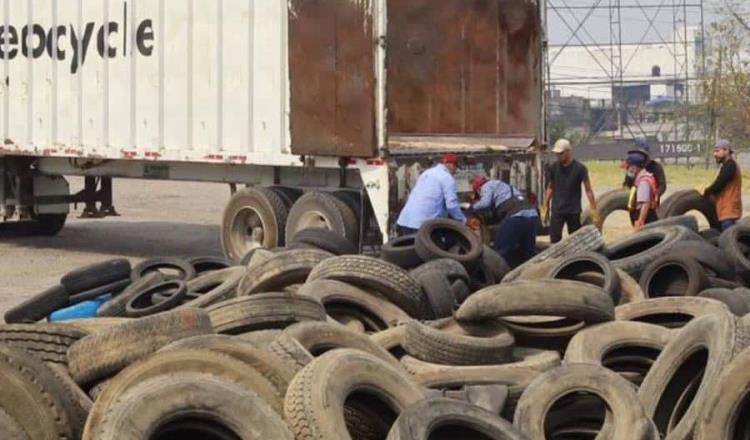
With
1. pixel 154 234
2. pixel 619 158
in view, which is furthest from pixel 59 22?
pixel 619 158

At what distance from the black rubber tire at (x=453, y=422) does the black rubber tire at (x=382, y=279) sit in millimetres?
3129

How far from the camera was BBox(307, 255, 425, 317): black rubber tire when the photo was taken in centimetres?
948

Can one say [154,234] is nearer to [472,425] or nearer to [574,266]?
[574,266]

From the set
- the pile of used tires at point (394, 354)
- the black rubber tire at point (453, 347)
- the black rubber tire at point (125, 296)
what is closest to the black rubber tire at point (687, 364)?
the pile of used tires at point (394, 354)

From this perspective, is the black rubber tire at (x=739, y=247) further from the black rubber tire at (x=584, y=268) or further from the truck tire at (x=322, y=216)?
the truck tire at (x=322, y=216)

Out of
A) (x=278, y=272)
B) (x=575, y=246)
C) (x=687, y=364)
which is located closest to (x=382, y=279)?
(x=278, y=272)

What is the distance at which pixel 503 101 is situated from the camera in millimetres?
17438

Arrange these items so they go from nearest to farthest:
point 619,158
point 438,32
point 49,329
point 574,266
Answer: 1. point 49,329
2. point 574,266
3. point 438,32
4. point 619,158

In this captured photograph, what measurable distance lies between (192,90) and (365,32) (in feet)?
9.85

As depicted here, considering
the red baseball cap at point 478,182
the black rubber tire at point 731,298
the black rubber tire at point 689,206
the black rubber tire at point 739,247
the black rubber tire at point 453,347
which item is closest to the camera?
the black rubber tire at point 453,347

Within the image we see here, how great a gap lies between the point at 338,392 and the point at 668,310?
3208mm

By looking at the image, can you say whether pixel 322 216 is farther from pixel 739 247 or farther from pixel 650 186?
pixel 739 247

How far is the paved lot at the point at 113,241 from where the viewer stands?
16.7 m

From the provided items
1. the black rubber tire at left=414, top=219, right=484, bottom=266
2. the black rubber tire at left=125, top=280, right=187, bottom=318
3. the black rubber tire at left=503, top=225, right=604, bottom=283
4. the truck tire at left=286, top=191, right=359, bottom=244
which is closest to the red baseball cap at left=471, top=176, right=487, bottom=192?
the truck tire at left=286, top=191, right=359, bottom=244
